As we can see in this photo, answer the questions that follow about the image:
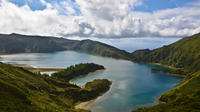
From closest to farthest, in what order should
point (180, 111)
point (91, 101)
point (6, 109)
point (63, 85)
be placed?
point (6, 109)
point (180, 111)
point (91, 101)
point (63, 85)

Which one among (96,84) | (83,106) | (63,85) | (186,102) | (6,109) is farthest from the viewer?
(96,84)

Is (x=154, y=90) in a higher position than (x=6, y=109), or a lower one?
lower

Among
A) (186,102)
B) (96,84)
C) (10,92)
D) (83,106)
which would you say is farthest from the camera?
(96,84)

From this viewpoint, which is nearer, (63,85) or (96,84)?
(63,85)

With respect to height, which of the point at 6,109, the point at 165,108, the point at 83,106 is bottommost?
the point at 83,106

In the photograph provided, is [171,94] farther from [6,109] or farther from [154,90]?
[6,109]

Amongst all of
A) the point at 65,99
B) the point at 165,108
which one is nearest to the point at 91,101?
the point at 65,99

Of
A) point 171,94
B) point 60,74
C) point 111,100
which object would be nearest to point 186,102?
point 171,94

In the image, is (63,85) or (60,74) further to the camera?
(60,74)

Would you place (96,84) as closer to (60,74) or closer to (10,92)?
(60,74)
